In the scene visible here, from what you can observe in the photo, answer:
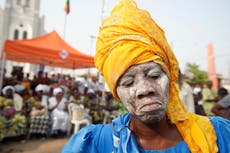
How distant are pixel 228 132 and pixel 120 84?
1.88 feet

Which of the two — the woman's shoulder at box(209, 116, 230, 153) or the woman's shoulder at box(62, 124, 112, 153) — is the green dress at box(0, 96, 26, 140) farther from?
the woman's shoulder at box(209, 116, 230, 153)

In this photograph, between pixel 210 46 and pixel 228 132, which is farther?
pixel 210 46

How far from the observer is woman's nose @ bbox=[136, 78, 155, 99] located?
1.00 m

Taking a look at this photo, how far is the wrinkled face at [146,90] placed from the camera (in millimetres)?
1001

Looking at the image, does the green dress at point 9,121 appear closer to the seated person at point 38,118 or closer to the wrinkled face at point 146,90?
the seated person at point 38,118

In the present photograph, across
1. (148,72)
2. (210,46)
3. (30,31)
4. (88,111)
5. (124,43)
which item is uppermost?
(30,31)

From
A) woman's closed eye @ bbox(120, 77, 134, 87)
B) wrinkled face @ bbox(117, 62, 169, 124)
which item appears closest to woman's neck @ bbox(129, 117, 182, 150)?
wrinkled face @ bbox(117, 62, 169, 124)

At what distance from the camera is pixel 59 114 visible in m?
5.85

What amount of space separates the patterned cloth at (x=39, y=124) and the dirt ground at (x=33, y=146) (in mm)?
228

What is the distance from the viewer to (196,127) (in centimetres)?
Answer: 110

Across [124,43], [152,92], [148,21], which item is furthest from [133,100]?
[148,21]

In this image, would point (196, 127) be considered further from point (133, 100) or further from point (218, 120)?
point (133, 100)

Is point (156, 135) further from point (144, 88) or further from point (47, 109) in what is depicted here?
point (47, 109)

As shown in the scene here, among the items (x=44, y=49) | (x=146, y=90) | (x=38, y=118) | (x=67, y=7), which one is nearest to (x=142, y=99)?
(x=146, y=90)
